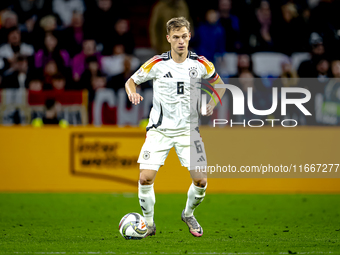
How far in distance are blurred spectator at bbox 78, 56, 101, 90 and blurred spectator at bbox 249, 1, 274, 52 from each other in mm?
3385

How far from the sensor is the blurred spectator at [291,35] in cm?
1224

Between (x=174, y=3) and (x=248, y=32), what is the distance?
69.4 inches

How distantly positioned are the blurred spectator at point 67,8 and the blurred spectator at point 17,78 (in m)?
2.03

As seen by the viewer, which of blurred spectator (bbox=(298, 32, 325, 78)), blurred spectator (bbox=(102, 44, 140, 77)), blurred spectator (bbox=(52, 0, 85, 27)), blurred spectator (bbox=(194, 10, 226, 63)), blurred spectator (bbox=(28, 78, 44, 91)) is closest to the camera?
blurred spectator (bbox=(28, 78, 44, 91))

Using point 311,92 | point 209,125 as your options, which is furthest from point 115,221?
point 311,92

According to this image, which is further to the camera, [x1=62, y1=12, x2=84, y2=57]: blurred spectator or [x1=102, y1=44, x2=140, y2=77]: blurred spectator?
[x1=62, y1=12, x2=84, y2=57]: blurred spectator

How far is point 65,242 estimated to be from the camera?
225 inches

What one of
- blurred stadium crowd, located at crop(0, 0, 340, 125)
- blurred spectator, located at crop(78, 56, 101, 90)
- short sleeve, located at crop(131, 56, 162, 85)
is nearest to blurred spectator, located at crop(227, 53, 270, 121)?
blurred stadium crowd, located at crop(0, 0, 340, 125)

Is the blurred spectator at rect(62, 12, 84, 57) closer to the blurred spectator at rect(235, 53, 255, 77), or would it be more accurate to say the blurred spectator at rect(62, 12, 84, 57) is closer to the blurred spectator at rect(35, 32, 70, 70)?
the blurred spectator at rect(35, 32, 70, 70)

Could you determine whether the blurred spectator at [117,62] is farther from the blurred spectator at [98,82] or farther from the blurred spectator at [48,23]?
the blurred spectator at [48,23]

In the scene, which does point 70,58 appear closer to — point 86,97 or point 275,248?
point 86,97

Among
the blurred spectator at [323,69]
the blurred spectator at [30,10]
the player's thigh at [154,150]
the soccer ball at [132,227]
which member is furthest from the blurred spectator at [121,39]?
the soccer ball at [132,227]

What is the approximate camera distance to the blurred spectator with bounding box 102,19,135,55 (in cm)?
1199

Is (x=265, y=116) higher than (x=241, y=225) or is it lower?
higher
